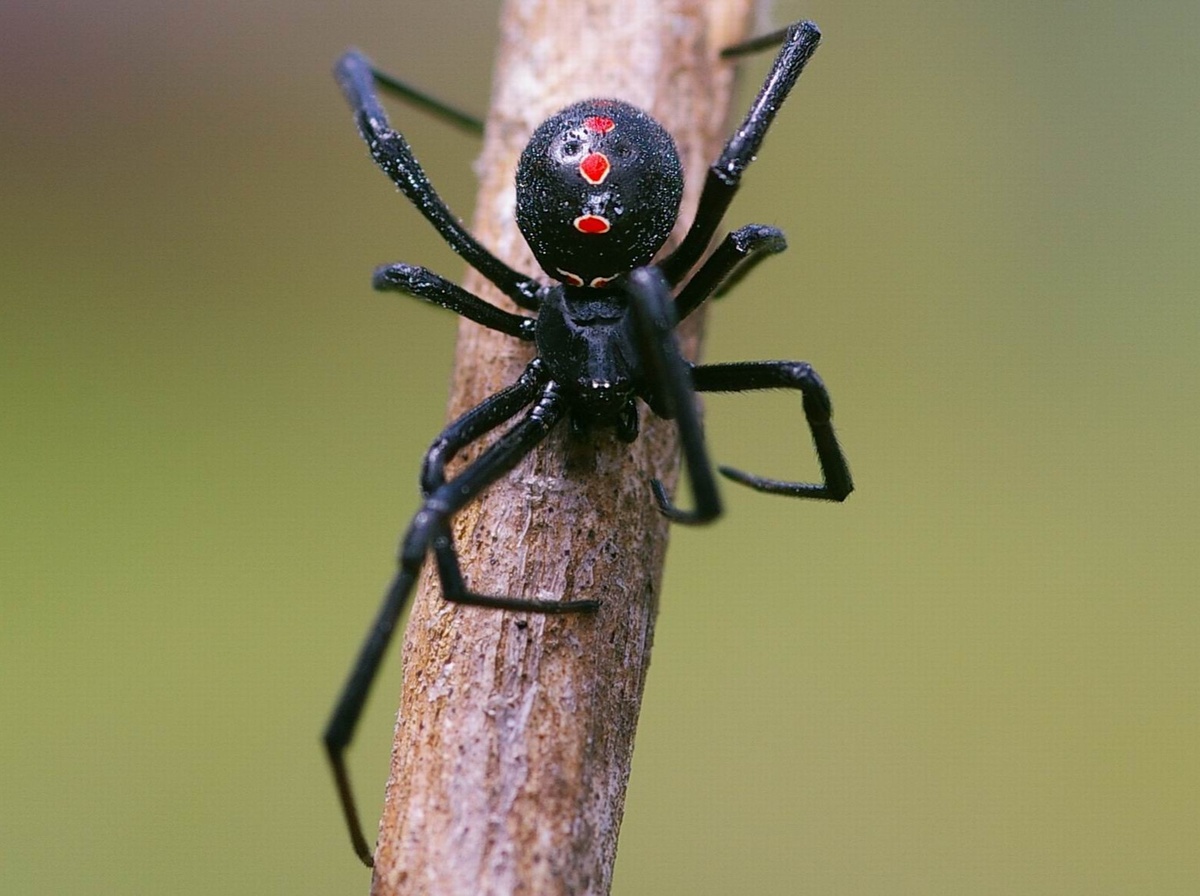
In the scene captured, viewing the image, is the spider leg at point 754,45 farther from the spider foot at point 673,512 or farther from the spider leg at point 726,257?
the spider foot at point 673,512

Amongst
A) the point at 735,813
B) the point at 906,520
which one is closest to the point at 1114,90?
the point at 906,520

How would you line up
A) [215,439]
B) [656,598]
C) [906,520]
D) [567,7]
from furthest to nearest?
[215,439], [906,520], [567,7], [656,598]

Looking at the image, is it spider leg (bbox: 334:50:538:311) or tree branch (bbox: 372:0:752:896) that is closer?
tree branch (bbox: 372:0:752:896)

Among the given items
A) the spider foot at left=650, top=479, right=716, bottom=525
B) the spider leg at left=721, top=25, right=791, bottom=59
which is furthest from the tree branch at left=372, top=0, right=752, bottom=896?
the spider leg at left=721, top=25, right=791, bottom=59

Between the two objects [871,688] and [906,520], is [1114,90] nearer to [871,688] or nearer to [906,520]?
[906,520]

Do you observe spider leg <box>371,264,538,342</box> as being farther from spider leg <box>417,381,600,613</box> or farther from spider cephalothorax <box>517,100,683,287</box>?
spider leg <box>417,381,600,613</box>

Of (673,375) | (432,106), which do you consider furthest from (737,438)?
(673,375)

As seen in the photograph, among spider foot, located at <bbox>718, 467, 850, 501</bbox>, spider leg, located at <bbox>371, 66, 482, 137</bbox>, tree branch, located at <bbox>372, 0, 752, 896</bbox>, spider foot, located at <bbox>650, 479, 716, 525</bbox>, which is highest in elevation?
spider leg, located at <bbox>371, 66, 482, 137</bbox>
